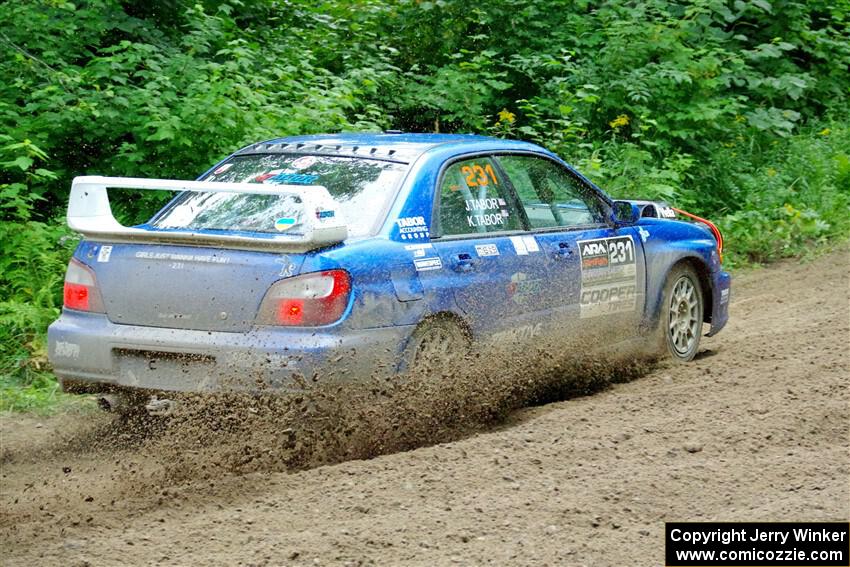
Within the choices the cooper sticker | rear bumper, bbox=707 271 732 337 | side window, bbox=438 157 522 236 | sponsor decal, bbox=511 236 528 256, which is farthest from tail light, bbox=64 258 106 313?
rear bumper, bbox=707 271 732 337

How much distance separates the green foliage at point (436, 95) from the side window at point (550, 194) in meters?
3.03

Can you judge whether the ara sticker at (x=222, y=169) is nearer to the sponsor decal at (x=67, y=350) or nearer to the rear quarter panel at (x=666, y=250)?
the sponsor decal at (x=67, y=350)

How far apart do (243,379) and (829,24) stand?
12.8 meters

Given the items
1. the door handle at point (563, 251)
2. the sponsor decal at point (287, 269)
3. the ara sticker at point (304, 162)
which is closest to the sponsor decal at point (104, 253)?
the sponsor decal at point (287, 269)

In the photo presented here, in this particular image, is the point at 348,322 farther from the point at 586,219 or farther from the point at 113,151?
the point at 113,151

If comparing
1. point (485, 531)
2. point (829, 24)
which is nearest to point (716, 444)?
point (485, 531)

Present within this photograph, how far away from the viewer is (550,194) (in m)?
7.37

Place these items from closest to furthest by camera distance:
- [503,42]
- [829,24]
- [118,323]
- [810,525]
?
1. [810,525]
2. [118,323]
3. [503,42]
4. [829,24]

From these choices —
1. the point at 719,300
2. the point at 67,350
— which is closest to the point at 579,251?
the point at 719,300

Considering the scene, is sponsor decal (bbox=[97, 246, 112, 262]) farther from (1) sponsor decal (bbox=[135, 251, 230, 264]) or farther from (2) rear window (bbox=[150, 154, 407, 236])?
(2) rear window (bbox=[150, 154, 407, 236])

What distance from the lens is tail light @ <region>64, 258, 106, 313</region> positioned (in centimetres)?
600

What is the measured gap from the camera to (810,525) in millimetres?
4512

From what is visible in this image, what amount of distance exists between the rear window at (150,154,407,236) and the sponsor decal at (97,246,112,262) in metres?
0.43

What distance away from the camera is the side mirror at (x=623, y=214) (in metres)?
7.68
